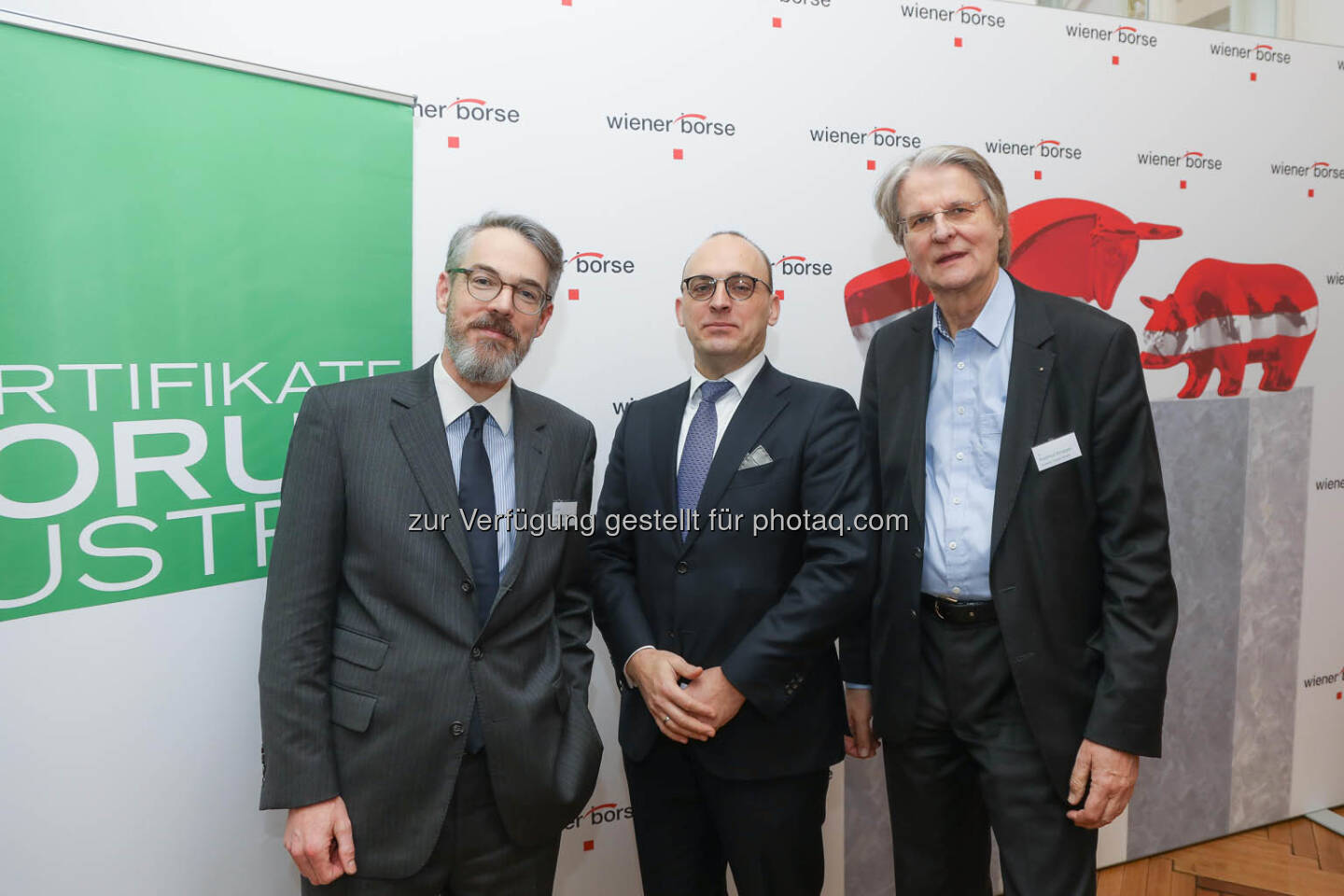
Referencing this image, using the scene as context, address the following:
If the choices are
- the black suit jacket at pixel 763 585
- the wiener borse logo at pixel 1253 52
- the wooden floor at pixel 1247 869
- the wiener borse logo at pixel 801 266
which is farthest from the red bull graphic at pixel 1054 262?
the wooden floor at pixel 1247 869

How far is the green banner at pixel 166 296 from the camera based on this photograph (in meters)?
1.52

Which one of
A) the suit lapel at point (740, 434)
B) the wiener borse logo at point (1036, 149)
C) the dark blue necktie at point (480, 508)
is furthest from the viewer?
the wiener borse logo at point (1036, 149)

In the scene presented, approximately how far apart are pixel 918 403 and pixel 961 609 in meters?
0.48

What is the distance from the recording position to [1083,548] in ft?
5.55

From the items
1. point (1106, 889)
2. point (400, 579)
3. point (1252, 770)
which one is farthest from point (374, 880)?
point (1252, 770)

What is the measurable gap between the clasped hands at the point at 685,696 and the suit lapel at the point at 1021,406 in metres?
0.65

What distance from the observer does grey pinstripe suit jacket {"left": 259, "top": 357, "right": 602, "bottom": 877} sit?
1467 millimetres

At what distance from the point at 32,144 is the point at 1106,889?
382cm

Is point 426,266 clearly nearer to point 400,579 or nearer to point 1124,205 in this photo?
point 400,579

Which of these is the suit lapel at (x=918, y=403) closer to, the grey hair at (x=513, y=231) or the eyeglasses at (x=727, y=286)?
the eyeglasses at (x=727, y=286)

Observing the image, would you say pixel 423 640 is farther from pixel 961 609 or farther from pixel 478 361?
pixel 961 609

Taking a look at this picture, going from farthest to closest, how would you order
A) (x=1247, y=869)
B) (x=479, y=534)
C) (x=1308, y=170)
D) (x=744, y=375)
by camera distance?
(x=1308, y=170)
(x=1247, y=869)
(x=744, y=375)
(x=479, y=534)

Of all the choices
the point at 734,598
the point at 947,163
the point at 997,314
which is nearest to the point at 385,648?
the point at 734,598

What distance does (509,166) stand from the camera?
2281 mm
